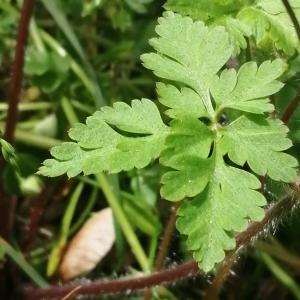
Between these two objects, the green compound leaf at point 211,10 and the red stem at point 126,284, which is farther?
the red stem at point 126,284

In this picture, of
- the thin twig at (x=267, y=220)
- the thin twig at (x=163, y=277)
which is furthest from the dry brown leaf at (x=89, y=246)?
the thin twig at (x=267, y=220)

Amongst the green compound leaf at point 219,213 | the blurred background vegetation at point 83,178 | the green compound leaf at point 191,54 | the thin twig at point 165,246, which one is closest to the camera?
the green compound leaf at point 219,213

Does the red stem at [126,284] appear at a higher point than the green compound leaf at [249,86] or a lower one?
lower

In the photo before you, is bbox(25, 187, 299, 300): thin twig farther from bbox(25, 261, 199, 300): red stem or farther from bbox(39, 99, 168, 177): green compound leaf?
bbox(39, 99, 168, 177): green compound leaf

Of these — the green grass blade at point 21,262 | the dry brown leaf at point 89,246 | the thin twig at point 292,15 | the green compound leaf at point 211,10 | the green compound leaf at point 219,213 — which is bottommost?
the dry brown leaf at point 89,246

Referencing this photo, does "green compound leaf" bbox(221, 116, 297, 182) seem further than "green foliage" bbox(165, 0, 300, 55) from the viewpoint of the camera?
No

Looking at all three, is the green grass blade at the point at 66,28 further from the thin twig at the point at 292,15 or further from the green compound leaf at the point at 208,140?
the thin twig at the point at 292,15

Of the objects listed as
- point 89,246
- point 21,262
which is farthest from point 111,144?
point 89,246

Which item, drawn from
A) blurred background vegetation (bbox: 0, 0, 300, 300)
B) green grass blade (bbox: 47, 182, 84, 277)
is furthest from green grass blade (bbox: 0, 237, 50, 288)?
green grass blade (bbox: 47, 182, 84, 277)

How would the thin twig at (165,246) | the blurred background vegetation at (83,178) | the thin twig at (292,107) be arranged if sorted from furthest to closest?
the blurred background vegetation at (83,178) → the thin twig at (165,246) → the thin twig at (292,107)
